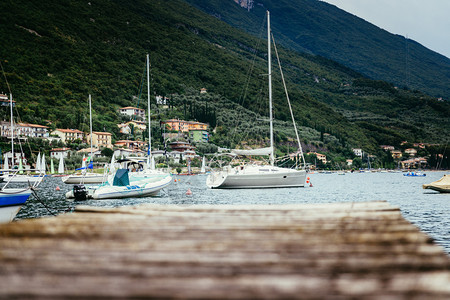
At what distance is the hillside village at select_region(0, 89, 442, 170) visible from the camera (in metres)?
100

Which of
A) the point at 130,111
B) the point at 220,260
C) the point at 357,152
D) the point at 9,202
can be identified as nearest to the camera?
the point at 220,260

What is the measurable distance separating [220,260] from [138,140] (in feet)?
409

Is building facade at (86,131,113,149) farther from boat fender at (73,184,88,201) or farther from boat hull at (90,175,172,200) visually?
boat fender at (73,184,88,201)

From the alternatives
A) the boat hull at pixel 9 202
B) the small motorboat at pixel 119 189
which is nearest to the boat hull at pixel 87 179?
the small motorboat at pixel 119 189

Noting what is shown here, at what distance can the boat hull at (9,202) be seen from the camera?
1239cm

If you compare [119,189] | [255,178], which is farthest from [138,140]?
[119,189]

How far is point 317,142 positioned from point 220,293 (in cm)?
15280

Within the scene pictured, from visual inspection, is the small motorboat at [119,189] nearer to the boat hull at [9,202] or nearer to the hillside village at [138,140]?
the boat hull at [9,202]

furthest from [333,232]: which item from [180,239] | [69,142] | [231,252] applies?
[69,142]

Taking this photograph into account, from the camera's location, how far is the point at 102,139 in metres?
112

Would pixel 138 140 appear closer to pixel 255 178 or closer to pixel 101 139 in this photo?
pixel 101 139

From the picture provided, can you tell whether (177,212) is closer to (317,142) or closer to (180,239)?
(180,239)

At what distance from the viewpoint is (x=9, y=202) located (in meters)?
12.5

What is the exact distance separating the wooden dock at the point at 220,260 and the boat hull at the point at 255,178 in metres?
35.5
